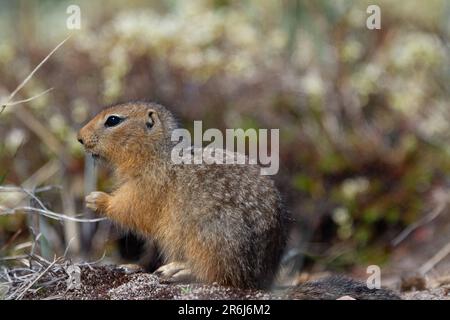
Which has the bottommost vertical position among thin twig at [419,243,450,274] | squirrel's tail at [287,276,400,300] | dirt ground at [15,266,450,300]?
thin twig at [419,243,450,274]

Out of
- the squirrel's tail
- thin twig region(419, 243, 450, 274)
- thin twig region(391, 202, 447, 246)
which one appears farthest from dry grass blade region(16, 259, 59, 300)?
thin twig region(391, 202, 447, 246)

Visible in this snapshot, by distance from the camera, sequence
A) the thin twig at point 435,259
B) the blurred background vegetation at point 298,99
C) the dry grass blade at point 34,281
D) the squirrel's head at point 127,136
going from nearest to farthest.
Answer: the dry grass blade at point 34,281, the squirrel's head at point 127,136, the thin twig at point 435,259, the blurred background vegetation at point 298,99

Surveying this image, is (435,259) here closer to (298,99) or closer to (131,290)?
(298,99)

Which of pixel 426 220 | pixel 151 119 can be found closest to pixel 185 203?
pixel 151 119

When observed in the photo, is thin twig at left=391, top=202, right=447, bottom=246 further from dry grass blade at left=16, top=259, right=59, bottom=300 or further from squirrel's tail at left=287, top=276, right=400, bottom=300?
dry grass blade at left=16, top=259, right=59, bottom=300

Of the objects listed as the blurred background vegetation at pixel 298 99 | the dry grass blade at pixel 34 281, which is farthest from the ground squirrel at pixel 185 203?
the blurred background vegetation at pixel 298 99

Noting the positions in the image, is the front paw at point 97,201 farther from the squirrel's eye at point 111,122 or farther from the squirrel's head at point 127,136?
the squirrel's eye at point 111,122
